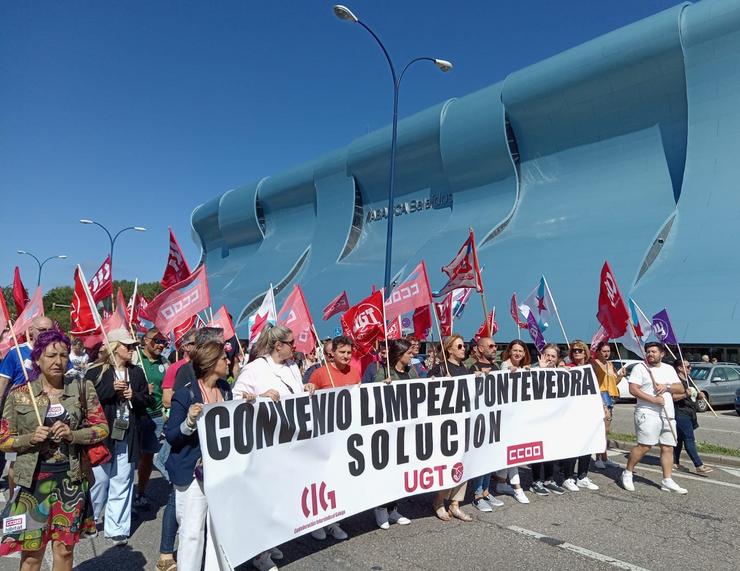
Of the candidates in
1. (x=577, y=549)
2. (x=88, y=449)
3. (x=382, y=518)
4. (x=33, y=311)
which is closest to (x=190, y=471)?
(x=88, y=449)

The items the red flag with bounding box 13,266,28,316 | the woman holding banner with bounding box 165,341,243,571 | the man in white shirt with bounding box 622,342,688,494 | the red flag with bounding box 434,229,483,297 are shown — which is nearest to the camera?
the woman holding banner with bounding box 165,341,243,571

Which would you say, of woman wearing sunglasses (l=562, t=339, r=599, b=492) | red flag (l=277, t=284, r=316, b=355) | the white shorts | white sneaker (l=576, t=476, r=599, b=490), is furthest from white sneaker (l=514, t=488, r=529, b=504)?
red flag (l=277, t=284, r=316, b=355)

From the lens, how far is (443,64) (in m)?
16.2

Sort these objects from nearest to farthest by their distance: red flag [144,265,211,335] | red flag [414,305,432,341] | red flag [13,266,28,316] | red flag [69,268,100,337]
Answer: red flag [69,268,100,337]
red flag [144,265,211,335]
red flag [13,266,28,316]
red flag [414,305,432,341]

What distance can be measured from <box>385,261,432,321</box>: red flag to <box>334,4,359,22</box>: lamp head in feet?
29.7

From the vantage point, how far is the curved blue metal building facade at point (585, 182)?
20156 millimetres

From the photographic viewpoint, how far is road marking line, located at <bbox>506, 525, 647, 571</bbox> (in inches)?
181

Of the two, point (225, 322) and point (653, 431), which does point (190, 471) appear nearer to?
point (653, 431)

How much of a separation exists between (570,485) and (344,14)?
39.4 ft

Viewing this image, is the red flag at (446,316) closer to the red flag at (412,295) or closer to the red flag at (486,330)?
the red flag at (486,330)

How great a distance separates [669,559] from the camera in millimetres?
4750

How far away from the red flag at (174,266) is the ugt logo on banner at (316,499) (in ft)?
16.8

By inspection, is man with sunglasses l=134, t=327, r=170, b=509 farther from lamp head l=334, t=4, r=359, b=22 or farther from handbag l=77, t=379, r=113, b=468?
lamp head l=334, t=4, r=359, b=22

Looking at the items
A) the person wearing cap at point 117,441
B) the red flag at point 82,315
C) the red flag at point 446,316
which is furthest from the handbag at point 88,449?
the red flag at point 446,316
